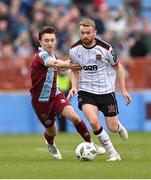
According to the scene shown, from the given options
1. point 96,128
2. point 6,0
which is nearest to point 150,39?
point 6,0

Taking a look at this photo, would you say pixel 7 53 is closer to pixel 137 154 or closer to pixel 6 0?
pixel 6 0

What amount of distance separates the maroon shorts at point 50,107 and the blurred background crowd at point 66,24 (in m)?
9.58

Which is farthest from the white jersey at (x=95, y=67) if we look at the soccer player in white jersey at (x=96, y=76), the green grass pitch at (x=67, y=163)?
the green grass pitch at (x=67, y=163)

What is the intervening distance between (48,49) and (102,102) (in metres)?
1.29

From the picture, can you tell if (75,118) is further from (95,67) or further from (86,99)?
(95,67)

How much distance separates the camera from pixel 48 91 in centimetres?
1348

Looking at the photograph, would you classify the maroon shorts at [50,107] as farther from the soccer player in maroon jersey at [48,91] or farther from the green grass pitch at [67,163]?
the green grass pitch at [67,163]

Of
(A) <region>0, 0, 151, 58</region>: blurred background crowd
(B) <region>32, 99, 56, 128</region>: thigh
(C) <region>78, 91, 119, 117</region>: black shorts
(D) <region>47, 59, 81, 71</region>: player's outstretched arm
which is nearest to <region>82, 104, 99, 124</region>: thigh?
(C) <region>78, 91, 119, 117</region>: black shorts

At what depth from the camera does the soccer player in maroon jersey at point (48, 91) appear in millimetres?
13273

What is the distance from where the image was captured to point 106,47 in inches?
530

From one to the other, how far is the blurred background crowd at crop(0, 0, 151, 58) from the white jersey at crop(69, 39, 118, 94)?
31.7ft

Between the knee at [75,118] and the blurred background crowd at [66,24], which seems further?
the blurred background crowd at [66,24]

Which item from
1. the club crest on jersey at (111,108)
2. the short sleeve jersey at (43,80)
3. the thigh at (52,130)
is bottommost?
the thigh at (52,130)

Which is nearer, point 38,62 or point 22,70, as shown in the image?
point 38,62
